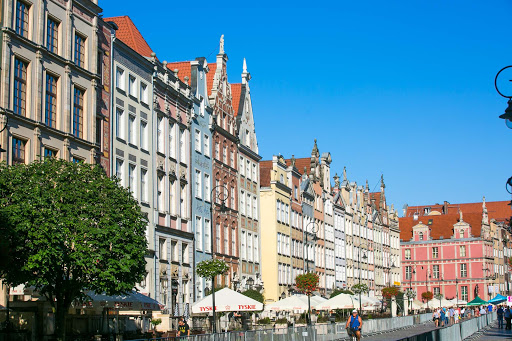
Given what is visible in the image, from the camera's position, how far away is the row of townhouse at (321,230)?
233ft

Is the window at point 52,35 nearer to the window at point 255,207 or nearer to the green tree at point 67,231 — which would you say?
the green tree at point 67,231

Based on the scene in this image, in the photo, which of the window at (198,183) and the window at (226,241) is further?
the window at (226,241)

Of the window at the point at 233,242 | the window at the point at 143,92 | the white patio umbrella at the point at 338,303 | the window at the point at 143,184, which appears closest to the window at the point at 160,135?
the window at the point at 143,92

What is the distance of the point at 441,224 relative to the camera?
139250 mm

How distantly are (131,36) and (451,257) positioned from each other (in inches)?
3788

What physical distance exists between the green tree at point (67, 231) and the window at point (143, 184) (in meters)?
14.8

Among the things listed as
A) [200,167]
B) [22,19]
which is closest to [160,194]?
[200,167]

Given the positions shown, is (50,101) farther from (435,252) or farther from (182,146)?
(435,252)

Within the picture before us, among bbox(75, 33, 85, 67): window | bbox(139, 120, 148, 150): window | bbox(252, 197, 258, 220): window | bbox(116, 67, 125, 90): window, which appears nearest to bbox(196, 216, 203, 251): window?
bbox(139, 120, 148, 150): window

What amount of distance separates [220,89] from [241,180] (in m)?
7.54

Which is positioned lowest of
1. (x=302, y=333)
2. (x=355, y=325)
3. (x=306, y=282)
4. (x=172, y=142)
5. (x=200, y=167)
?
(x=302, y=333)

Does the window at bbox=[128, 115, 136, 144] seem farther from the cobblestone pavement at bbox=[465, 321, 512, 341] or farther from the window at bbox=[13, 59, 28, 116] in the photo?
the cobblestone pavement at bbox=[465, 321, 512, 341]

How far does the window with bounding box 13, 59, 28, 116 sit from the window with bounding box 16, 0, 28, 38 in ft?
4.13

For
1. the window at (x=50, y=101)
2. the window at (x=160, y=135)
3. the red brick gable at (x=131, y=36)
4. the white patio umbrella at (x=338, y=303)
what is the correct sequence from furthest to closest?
the white patio umbrella at (x=338, y=303) → the window at (x=160, y=135) → the red brick gable at (x=131, y=36) → the window at (x=50, y=101)
